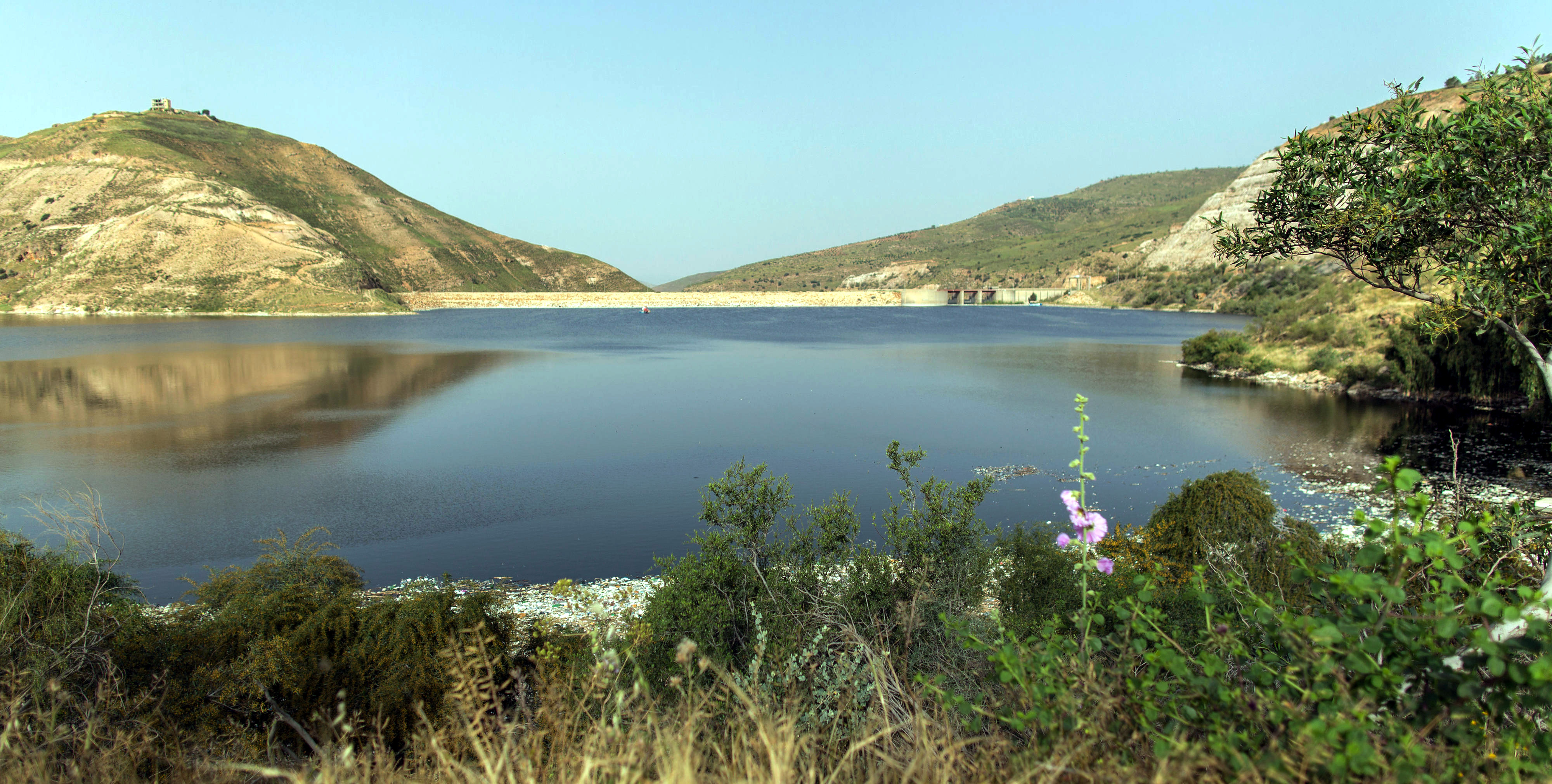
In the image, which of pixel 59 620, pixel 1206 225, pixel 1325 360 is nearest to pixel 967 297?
pixel 1206 225

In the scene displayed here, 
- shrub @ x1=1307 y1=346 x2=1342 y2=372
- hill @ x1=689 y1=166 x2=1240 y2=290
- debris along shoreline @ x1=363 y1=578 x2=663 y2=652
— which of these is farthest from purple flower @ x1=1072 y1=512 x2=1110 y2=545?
hill @ x1=689 y1=166 x2=1240 y2=290

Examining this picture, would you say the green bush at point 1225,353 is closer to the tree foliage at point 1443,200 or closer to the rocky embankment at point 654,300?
the tree foliage at point 1443,200

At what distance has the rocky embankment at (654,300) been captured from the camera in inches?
4518

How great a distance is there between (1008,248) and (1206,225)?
191 feet

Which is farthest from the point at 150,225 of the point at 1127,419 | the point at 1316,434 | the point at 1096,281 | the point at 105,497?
the point at 1096,281

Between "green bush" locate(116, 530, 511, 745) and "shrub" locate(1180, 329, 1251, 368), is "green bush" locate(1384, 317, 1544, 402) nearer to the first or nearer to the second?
"shrub" locate(1180, 329, 1251, 368)

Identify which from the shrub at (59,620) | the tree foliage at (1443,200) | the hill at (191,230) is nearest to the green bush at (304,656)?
the shrub at (59,620)

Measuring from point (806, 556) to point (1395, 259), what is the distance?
5750mm

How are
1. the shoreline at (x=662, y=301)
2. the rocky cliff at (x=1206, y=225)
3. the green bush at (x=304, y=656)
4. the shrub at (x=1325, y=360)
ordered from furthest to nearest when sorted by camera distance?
the shoreline at (x=662, y=301)
the rocky cliff at (x=1206, y=225)
the shrub at (x=1325, y=360)
the green bush at (x=304, y=656)

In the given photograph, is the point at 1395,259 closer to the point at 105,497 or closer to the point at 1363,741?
the point at 1363,741

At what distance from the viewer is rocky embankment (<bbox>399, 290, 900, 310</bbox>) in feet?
376

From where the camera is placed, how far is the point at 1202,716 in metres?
2.56

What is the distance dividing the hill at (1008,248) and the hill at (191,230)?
72492 mm

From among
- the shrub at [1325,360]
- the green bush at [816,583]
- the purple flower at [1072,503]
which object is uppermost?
the purple flower at [1072,503]
